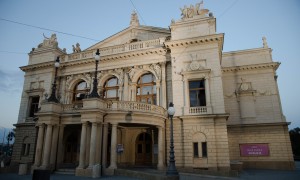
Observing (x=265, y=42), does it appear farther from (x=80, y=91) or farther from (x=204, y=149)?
(x=80, y=91)

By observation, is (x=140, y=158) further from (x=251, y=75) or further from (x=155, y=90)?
(x=251, y=75)

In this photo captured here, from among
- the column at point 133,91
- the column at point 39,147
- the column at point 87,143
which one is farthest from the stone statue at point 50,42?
the column at point 87,143

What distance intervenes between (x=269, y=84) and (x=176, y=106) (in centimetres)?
1433

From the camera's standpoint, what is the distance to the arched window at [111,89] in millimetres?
25344

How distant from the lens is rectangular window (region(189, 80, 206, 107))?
2131 centimetres

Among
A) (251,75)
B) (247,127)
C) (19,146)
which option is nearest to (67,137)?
(19,146)

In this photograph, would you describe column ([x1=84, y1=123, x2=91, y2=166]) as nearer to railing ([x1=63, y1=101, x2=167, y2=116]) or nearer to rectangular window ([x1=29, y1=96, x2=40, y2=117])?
railing ([x1=63, y1=101, x2=167, y2=116])

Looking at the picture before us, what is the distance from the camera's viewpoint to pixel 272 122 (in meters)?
26.2

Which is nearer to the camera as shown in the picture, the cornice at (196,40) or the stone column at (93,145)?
the stone column at (93,145)

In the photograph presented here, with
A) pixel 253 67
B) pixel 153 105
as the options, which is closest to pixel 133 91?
pixel 153 105

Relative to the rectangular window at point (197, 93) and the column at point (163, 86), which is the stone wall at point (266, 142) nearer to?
the rectangular window at point (197, 93)

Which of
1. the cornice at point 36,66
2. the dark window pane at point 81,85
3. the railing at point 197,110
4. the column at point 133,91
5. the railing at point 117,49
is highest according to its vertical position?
the railing at point 117,49

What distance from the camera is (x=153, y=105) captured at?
19812 mm

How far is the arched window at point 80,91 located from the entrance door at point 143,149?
8998 millimetres
